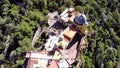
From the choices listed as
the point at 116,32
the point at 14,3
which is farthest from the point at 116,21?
the point at 14,3

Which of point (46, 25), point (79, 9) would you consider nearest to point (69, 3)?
point (79, 9)

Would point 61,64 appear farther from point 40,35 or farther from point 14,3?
point 14,3

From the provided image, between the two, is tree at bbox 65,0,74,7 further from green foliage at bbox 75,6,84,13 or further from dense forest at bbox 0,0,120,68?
green foliage at bbox 75,6,84,13

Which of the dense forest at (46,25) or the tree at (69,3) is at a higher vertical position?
the tree at (69,3)

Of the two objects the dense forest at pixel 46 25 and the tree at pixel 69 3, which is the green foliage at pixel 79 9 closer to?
the dense forest at pixel 46 25

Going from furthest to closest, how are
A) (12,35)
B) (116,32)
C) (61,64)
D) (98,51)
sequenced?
1. (116,32)
2. (98,51)
3. (12,35)
4. (61,64)

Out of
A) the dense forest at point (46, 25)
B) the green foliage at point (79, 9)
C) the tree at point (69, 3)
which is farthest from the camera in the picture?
the tree at point (69, 3)

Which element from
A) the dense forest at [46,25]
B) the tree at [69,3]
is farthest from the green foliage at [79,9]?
the tree at [69,3]

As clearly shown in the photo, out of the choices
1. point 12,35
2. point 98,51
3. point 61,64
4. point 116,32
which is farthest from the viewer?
point 116,32

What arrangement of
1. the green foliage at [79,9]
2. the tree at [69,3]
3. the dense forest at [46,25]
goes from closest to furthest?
the dense forest at [46,25]
the green foliage at [79,9]
the tree at [69,3]
